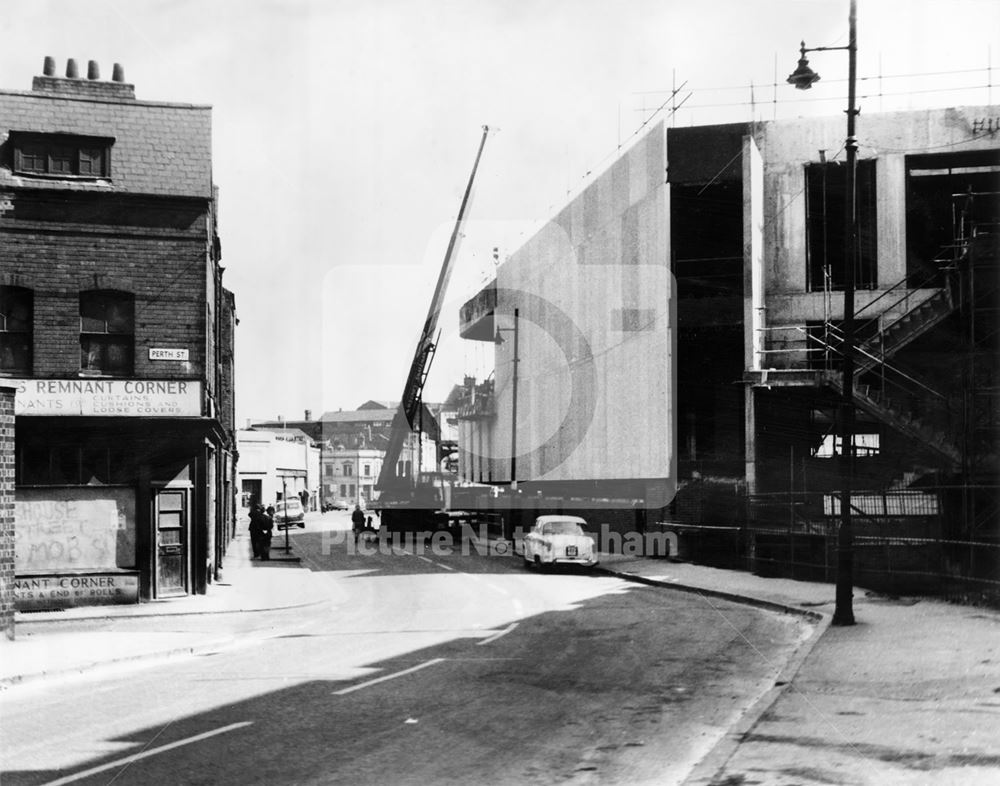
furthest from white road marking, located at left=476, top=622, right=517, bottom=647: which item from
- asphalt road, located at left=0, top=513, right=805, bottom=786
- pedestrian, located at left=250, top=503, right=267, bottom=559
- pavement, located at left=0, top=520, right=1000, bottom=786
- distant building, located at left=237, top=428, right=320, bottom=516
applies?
distant building, located at left=237, top=428, right=320, bottom=516

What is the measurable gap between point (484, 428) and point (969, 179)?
35.6 meters

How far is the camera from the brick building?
1977 cm

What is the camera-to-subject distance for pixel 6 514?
14.8 meters

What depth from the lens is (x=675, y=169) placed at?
33812 millimetres

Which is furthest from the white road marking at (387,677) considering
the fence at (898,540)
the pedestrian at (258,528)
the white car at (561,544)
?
the pedestrian at (258,528)

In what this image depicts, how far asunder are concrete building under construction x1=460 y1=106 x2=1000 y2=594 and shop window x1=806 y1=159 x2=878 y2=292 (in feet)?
0.21

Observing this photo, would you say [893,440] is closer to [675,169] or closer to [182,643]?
[675,169]

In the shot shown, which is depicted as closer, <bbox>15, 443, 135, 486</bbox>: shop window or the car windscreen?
<bbox>15, 443, 135, 486</bbox>: shop window

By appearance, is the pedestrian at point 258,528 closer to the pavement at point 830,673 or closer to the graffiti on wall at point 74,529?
the pavement at point 830,673

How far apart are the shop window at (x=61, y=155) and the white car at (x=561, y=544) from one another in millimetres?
14101

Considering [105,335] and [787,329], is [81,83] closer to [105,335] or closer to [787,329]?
[105,335]

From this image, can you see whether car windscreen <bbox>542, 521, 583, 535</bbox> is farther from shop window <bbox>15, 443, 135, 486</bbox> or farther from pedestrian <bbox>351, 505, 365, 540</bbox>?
pedestrian <bbox>351, 505, 365, 540</bbox>

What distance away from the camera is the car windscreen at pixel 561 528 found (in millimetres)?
28047

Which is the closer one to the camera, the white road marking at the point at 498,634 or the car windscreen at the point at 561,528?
the white road marking at the point at 498,634
